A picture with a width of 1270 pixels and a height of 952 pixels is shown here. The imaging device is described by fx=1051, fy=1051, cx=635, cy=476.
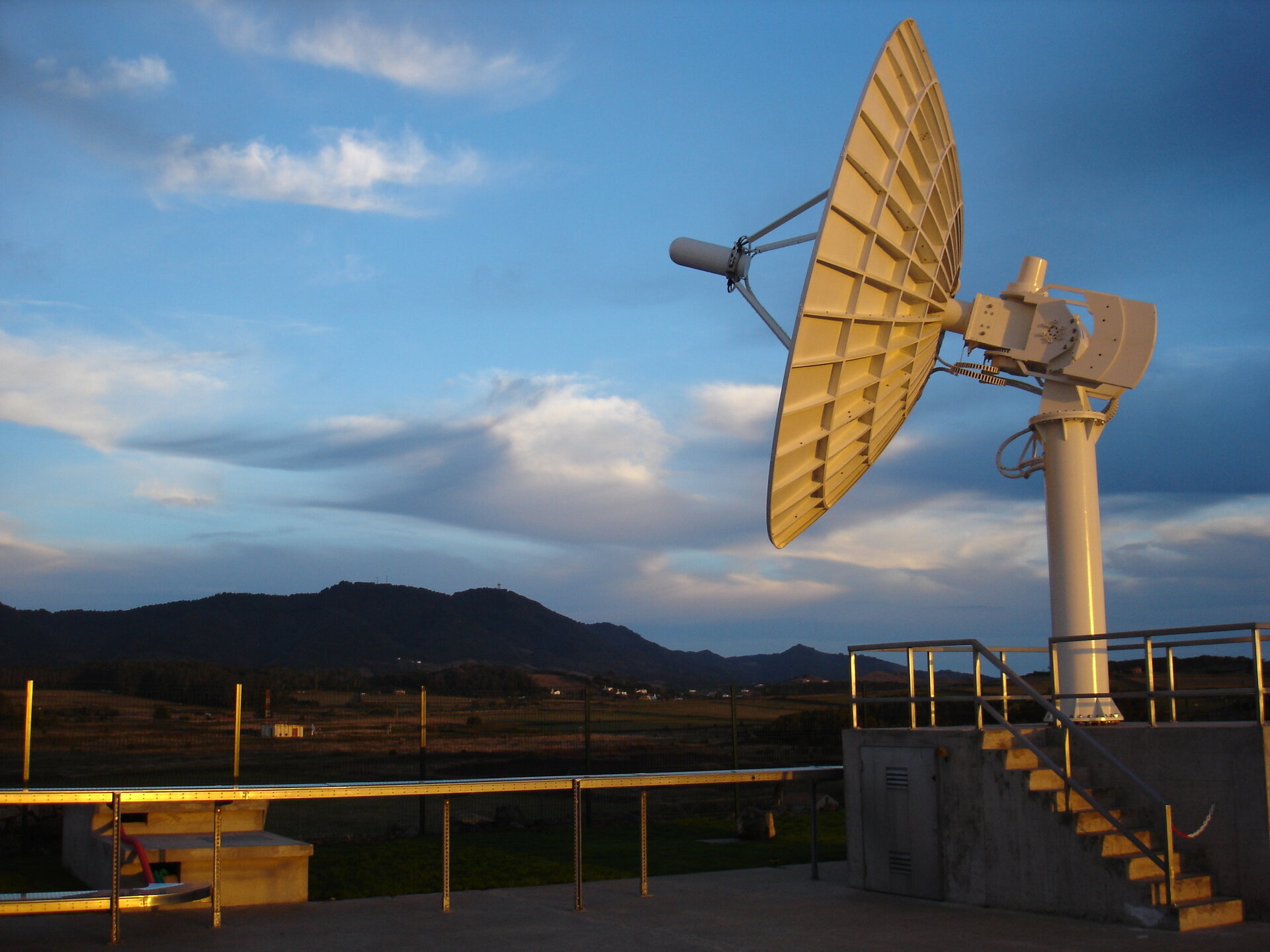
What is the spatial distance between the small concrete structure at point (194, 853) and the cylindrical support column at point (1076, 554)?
8.59m

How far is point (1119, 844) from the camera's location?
956cm

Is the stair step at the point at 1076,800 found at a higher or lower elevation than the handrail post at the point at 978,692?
lower

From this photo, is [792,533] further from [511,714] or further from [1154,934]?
[511,714]

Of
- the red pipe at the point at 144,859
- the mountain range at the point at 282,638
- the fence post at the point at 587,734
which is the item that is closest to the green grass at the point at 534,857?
the fence post at the point at 587,734

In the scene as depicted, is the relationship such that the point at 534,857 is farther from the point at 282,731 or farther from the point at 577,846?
the point at 282,731

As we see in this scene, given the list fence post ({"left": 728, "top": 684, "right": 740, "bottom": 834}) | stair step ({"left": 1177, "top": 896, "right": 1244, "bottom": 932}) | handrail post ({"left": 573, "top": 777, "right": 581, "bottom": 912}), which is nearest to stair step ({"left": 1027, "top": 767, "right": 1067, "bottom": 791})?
stair step ({"left": 1177, "top": 896, "right": 1244, "bottom": 932})

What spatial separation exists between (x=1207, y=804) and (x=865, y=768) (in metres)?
3.52

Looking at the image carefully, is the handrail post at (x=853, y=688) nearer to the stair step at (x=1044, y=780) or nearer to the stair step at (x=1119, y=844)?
the stair step at (x=1044, y=780)

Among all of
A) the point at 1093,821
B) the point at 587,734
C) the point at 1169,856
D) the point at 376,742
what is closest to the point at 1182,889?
the point at 1169,856

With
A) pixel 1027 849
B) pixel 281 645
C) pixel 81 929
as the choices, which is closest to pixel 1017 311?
pixel 1027 849

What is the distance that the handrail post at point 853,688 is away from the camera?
1245cm

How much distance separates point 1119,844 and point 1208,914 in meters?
0.89

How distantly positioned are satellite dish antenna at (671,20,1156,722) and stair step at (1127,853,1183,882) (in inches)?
71.7

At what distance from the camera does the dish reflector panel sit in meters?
10.8
